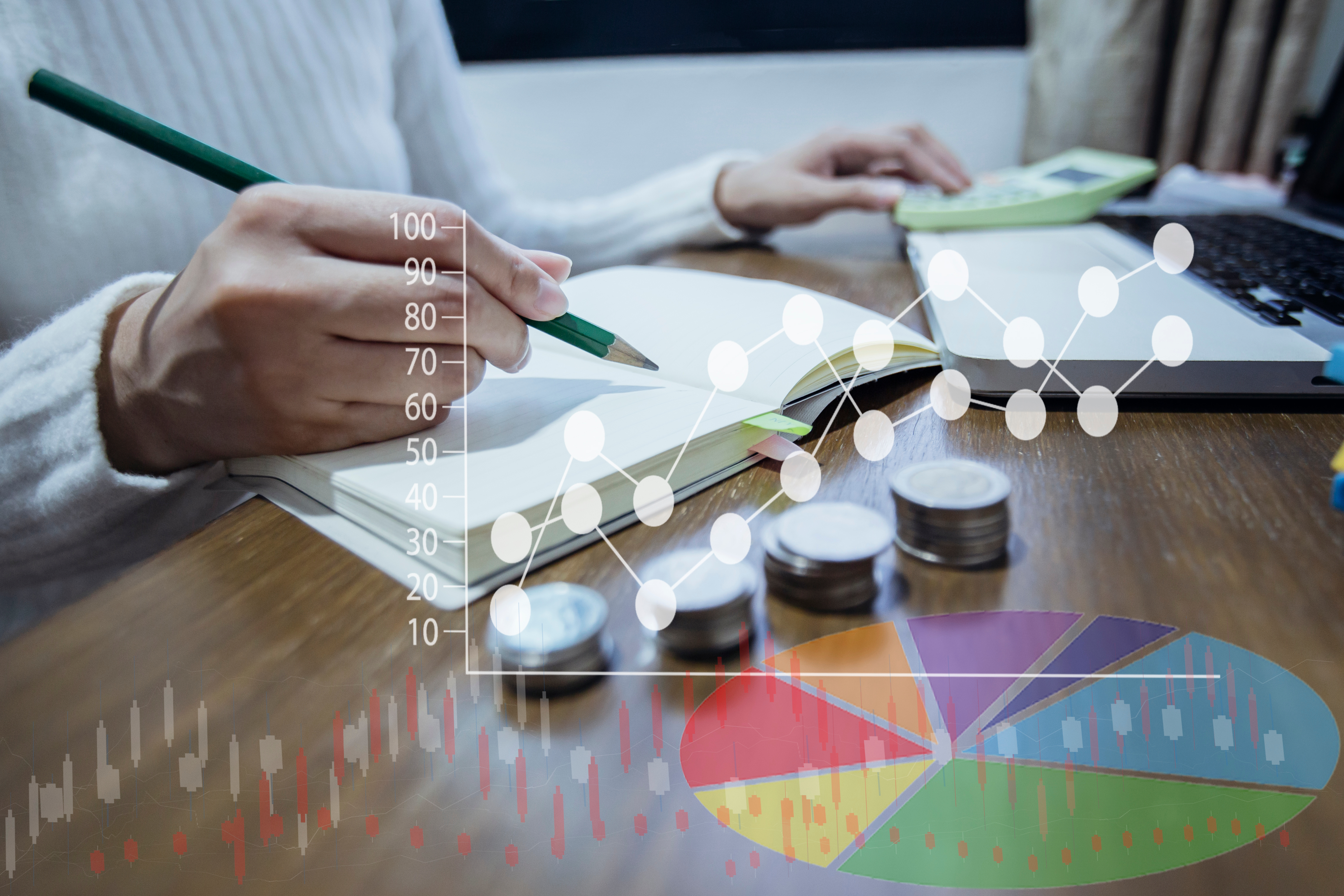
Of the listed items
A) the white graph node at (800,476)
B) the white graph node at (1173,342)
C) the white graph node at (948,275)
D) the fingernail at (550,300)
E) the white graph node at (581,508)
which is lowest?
the white graph node at (948,275)

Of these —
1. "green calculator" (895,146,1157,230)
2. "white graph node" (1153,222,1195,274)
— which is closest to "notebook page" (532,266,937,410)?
"white graph node" (1153,222,1195,274)

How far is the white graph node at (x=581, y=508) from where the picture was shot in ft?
0.96

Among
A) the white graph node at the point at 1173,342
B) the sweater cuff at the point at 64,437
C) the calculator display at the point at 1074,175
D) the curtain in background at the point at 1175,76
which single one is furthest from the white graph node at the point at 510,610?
the curtain in background at the point at 1175,76

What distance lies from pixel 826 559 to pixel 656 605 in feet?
0.19

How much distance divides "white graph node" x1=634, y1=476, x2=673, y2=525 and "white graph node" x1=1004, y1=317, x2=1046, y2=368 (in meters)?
0.20

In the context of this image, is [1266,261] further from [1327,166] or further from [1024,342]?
[1327,166]

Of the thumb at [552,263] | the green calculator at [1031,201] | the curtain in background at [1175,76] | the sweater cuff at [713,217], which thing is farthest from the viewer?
the curtain in background at [1175,76]

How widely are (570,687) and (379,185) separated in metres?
0.68

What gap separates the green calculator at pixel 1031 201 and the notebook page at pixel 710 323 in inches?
12.9

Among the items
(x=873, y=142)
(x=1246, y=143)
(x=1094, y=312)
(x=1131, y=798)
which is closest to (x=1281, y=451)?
(x=1094, y=312)

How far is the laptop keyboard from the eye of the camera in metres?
0.42

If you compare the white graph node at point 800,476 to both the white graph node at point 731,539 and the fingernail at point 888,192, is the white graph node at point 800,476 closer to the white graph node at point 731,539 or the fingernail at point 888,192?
the white graph node at point 731,539

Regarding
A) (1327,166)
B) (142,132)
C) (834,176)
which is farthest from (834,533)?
(1327,166)

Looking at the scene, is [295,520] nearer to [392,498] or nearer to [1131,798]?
[392,498]
